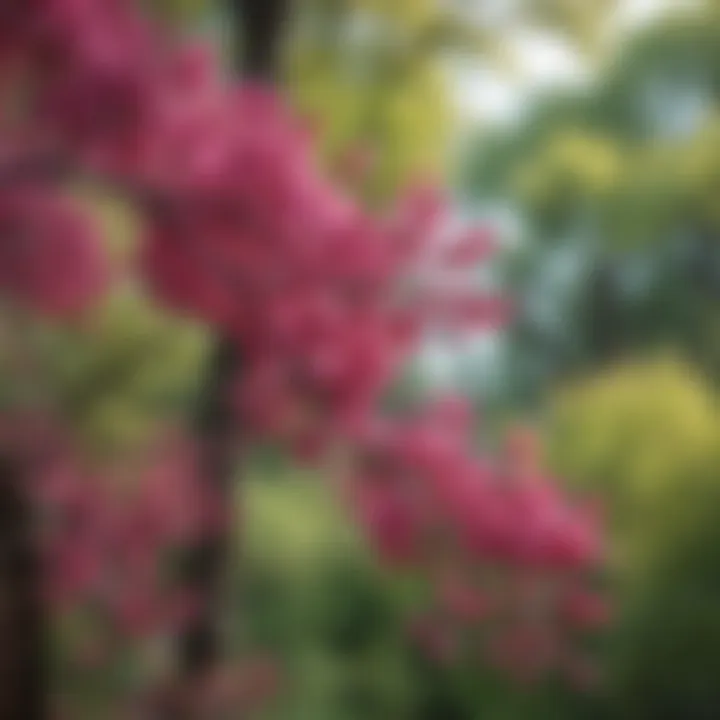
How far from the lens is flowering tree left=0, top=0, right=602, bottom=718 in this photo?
1.01m

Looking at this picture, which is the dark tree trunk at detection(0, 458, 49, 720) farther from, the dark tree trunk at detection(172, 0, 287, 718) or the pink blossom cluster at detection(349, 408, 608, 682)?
the pink blossom cluster at detection(349, 408, 608, 682)

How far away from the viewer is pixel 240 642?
3.61ft

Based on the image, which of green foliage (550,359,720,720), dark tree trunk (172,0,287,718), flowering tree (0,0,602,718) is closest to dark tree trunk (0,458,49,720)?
flowering tree (0,0,602,718)

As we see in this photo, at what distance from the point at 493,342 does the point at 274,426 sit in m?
0.18

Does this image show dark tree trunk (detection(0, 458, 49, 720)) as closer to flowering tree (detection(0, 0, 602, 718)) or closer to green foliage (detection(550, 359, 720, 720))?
flowering tree (detection(0, 0, 602, 718))

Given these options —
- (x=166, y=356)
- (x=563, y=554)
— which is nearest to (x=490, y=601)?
(x=563, y=554)

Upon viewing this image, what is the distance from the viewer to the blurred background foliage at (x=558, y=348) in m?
1.09

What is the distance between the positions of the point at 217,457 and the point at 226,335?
0.09 m

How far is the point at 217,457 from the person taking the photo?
109 centimetres

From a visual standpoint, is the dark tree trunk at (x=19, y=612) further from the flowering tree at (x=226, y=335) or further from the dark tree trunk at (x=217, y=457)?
the dark tree trunk at (x=217, y=457)

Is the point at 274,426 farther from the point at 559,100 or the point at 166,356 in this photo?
the point at 559,100

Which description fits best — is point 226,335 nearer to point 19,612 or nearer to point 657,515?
point 19,612

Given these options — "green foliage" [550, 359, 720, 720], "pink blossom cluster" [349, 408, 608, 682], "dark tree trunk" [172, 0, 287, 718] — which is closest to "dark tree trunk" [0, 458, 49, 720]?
"dark tree trunk" [172, 0, 287, 718]

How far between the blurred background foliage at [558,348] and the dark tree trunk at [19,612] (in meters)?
0.08
